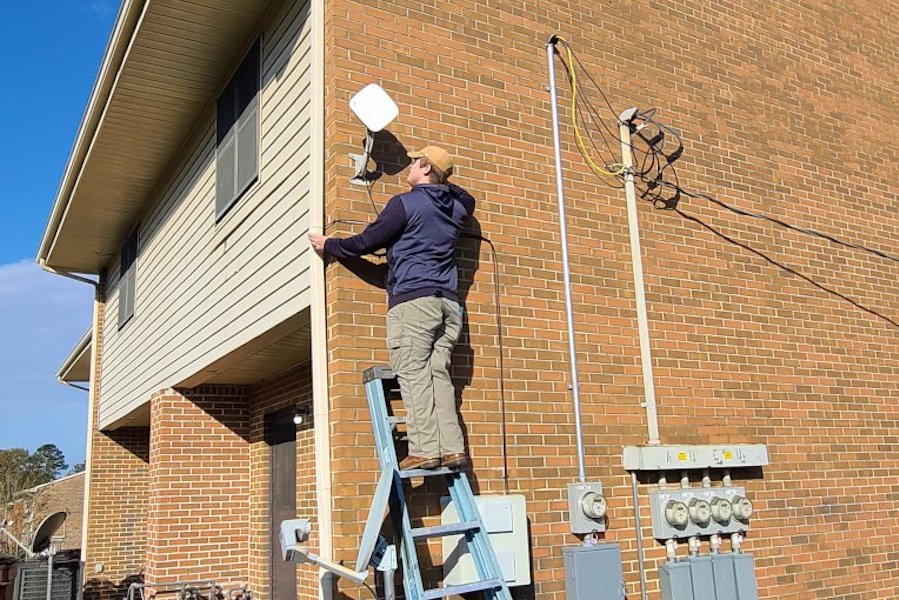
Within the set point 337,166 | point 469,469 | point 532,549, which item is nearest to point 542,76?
point 337,166

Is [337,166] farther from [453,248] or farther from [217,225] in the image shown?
[217,225]

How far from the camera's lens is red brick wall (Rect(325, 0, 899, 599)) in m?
5.19

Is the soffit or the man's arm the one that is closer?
the man's arm

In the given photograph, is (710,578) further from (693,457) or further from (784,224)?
(784,224)

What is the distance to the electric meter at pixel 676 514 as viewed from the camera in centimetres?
548

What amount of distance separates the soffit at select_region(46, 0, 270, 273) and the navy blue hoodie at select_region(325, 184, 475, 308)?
279 cm

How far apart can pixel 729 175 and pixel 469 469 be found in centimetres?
351

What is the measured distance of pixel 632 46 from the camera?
6.62 m

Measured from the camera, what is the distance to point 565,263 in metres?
5.67

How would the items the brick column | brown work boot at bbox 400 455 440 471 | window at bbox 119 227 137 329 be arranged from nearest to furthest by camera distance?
brown work boot at bbox 400 455 440 471 → the brick column → window at bbox 119 227 137 329

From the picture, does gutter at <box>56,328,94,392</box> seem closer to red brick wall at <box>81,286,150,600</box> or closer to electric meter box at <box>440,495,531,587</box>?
red brick wall at <box>81,286,150,600</box>

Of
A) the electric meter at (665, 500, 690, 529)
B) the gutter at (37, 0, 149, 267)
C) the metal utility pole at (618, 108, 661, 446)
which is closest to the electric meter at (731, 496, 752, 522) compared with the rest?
the electric meter at (665, 500, 690, 529)

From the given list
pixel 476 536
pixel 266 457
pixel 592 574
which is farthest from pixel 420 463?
pixel 266 457

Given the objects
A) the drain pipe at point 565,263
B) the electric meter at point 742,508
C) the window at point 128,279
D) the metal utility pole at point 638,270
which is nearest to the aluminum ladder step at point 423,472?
the drain pipe at point 565,263
